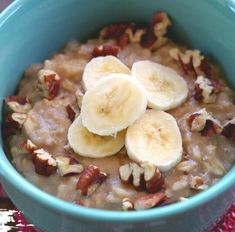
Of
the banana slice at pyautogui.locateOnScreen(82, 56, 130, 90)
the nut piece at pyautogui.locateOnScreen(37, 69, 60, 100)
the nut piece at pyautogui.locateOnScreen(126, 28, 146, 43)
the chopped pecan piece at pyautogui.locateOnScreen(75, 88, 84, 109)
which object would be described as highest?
the nut piece at pyautogui.locateOnScreen(126, 28, 146, 43)

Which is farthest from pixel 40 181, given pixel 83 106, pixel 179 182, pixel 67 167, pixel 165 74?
pixel 165 74

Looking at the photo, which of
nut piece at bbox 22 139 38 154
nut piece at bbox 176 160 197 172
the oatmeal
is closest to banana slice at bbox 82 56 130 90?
the oatmeal

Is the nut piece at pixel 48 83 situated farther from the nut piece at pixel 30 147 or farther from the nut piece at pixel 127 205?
the nut piece at pixel 127 205

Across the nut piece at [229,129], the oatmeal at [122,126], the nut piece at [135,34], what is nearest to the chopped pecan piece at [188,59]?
the oatmeal at [122,126]

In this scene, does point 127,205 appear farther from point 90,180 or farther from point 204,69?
point 204,69

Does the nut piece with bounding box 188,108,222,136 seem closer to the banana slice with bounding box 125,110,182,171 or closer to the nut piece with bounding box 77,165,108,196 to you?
the banana slice with bounding box 125,110,182,171
